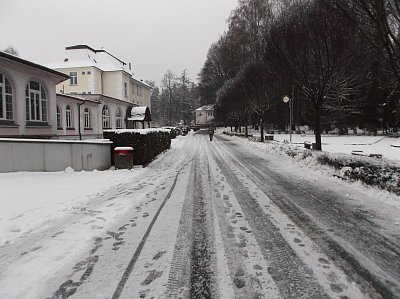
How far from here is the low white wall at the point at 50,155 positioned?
9914 millimetres

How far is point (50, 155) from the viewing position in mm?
10953

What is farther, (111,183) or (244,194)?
(111,183)

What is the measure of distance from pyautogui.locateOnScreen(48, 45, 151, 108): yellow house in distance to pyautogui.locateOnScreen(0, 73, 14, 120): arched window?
23.2 m

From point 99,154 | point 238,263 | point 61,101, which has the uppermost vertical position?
point 61,101

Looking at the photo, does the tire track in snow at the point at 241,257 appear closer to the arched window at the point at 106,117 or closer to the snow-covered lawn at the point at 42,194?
the snow-covered lawn at the point at 42,194

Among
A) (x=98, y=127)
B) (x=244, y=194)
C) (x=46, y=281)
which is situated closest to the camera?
(x=46, y=281)

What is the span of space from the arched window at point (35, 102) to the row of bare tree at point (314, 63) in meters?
13.6

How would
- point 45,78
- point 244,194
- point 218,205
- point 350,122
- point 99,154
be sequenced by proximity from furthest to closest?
1. point 350,122
2. point 45,78
3. point 99,154
4. point 244,194
5. point 218,205

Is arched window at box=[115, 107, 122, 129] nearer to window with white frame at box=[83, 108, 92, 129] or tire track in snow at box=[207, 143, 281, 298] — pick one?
window with white frame at box=[83, 108, 92, 129]

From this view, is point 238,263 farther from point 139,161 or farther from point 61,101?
point 61,101

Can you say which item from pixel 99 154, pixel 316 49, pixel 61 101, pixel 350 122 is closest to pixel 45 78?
pixel 61 101

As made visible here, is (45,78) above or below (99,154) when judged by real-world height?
above

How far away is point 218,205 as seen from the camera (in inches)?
279

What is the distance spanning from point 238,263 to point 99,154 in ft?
32.8
